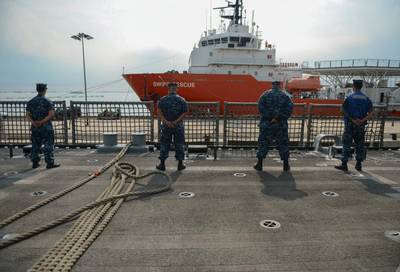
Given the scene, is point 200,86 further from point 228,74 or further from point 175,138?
point 175,138

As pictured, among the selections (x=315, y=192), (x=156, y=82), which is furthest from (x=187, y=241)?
(x=156, y=82)

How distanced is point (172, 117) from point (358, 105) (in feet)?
11.9

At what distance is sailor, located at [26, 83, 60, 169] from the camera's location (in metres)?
5.63

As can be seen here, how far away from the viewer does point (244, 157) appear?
689cm

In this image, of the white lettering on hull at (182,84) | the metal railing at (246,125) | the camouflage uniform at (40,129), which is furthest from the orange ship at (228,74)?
the camouflage uniform at (40,129)

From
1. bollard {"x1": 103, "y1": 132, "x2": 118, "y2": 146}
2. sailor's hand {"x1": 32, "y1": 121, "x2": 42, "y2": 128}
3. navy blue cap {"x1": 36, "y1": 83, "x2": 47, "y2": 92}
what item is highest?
navy blue cap {"x1": 36, "y1": 83, "x2": 47, "y2": 92}

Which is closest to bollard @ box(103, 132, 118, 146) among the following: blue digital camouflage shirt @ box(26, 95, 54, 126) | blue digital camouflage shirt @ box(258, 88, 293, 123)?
blue digital camouflage shirt @ box(26, 95, 54, 126)

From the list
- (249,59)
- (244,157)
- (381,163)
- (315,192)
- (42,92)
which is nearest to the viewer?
(315,192)

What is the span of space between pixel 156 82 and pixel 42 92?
1581cm

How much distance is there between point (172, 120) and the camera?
224 inches

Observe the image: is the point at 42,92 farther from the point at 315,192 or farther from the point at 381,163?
the point at 381,163

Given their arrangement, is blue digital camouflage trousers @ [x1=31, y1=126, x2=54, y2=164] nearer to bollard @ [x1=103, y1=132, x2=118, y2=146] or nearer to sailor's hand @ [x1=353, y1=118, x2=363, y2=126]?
bollard @ [x1=103, y1=132, x2=118, y2=146]

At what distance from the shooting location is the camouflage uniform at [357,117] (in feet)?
18.4

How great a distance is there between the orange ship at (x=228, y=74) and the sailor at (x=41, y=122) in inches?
607
